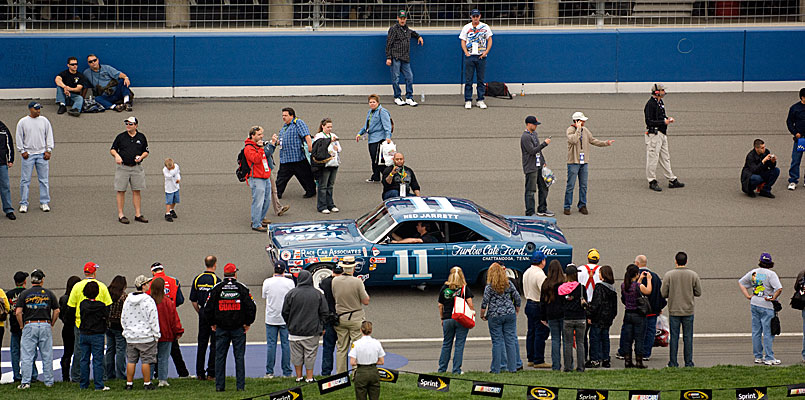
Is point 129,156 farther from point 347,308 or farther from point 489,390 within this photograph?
point 489,390

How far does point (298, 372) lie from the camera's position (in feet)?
36.5

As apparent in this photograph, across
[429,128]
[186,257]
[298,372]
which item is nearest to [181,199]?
[186,257]

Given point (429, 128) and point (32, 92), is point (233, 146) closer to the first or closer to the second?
point (429, 128)

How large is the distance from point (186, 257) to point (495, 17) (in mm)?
12268

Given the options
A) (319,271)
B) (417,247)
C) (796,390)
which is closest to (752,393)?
(796,390)

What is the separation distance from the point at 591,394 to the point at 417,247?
4672 mm

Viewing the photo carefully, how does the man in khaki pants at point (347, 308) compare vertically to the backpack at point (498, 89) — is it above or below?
below

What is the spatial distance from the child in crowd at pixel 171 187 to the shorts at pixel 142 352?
6200 millimetres

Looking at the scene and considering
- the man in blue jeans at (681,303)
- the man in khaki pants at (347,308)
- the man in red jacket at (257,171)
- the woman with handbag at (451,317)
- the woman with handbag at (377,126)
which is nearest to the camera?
the woman with handbag at (451,317)

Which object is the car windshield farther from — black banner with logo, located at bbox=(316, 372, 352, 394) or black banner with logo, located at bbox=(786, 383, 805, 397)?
black banner with logo, located at bbox=(786, 383, 805, 397)

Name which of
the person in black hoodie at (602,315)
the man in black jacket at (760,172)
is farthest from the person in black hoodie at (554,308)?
the man in black jacket at (760,172)

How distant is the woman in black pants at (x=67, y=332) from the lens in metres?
11.2

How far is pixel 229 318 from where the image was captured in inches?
421

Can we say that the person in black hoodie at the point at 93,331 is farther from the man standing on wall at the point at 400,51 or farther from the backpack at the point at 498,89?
the backpack at the point at 498,89
